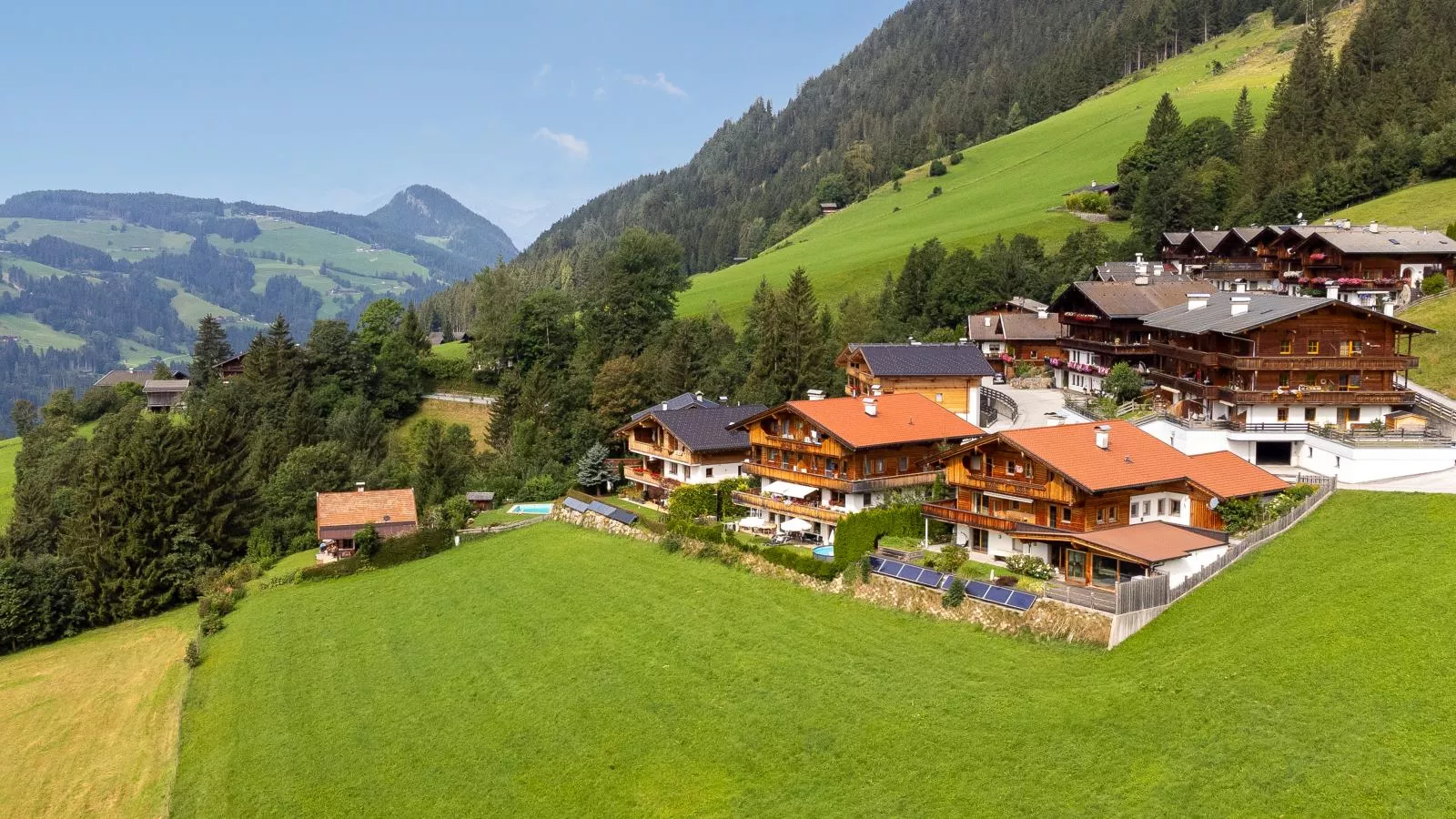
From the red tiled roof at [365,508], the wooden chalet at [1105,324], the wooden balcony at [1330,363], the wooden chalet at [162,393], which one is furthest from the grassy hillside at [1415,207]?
the wooden chalet at [162,393]

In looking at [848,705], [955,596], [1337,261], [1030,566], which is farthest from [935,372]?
[848,705]

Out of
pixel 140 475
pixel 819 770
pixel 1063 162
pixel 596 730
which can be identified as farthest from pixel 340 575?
pixel 1063 162

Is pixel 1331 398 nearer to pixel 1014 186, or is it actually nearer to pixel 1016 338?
pixel 1016 338

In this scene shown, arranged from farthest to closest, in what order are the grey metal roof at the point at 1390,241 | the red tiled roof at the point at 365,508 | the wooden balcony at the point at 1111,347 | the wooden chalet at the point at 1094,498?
the grey metal roof at the point at 1390,241 → the wooden balcony at the point at 1111,347 → the red tiled roof at the point at 365,508 → the wooden chalet at the point at 1094,498

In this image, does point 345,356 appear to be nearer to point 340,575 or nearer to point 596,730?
point 340,575

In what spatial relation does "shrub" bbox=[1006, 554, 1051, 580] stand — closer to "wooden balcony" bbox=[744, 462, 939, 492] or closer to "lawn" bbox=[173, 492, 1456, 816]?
"lawn" bbox=[173, 492, 1456, 816]

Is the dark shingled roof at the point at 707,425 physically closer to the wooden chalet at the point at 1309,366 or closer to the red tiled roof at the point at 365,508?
the red tiled roof at the point at 365,508
